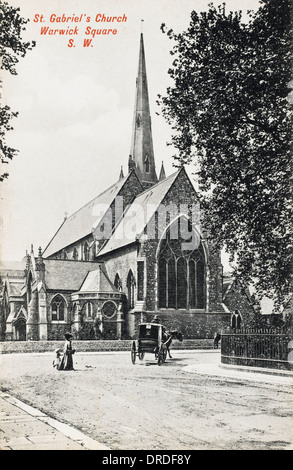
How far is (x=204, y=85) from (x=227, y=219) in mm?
4366

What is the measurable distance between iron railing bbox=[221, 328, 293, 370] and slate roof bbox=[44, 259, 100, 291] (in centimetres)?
2500

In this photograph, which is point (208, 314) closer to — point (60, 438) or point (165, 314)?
point (165, 314)

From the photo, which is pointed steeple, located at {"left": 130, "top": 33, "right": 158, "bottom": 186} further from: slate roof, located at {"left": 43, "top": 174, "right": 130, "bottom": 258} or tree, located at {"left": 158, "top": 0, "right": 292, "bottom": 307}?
tree, located at {"left": 158, "top": 0, "right": 292, "bottom": 307}

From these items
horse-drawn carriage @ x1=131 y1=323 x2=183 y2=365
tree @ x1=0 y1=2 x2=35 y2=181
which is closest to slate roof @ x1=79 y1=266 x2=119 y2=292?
horse-drawn carriage @ x1=131 y1=323 x2=183 y2=365

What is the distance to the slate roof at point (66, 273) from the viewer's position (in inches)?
1715

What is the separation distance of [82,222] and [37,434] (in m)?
49.3

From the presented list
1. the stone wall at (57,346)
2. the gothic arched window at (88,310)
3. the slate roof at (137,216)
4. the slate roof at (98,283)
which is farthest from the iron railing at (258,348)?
the slate roof at (98,283)

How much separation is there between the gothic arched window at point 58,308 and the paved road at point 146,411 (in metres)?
25.1

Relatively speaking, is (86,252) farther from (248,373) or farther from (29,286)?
(248,373)

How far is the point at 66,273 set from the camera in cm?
4503

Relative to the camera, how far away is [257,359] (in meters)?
17.8

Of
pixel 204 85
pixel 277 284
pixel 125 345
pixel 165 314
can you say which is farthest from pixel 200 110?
pixel 165 314

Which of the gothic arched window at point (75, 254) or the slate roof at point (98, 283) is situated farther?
the gothic arched window at point (75, 254)

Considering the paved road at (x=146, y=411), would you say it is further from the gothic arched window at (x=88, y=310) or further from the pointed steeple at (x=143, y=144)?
the pointed steeple at (x=143, y=144)
